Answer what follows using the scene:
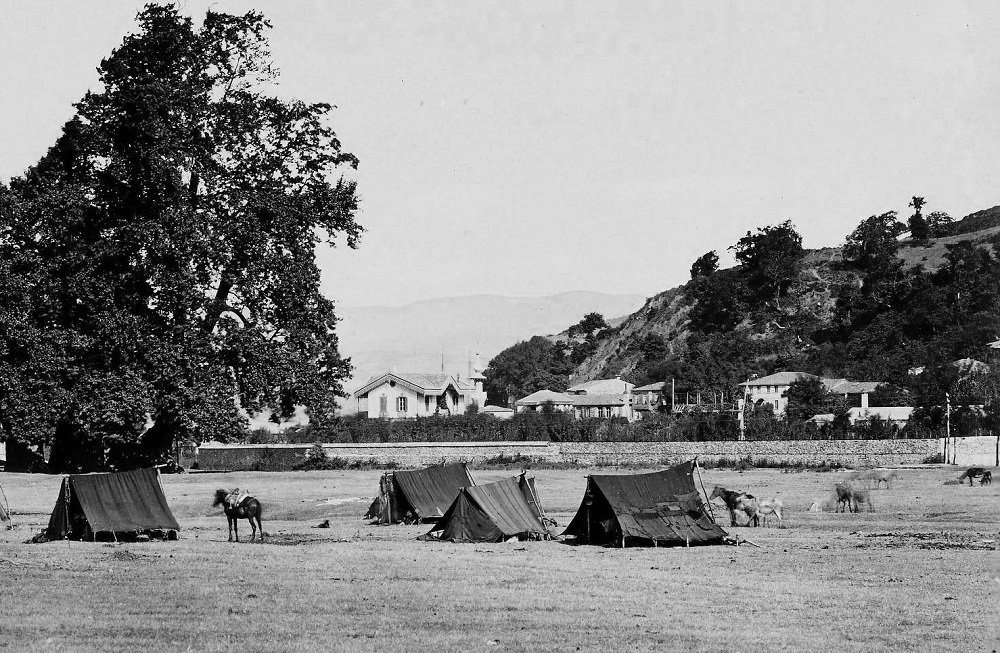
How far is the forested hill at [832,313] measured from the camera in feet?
465

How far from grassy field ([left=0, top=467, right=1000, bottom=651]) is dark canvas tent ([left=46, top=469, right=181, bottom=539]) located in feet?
3.22

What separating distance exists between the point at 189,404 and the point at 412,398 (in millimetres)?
81767

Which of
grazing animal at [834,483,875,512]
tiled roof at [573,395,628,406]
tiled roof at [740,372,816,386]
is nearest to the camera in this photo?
grazing animal at [834,483,875,512]

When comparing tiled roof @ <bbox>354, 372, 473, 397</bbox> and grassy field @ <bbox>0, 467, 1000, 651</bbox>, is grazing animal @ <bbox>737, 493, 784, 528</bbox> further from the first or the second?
tiled roof @ <bbox>354, 372, 473, 397</bbox>

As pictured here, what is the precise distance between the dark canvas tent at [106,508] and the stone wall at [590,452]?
40.1 meters

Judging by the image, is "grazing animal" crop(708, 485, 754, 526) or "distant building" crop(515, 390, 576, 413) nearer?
"grazing animal" crop(708, 485, 754, 526)

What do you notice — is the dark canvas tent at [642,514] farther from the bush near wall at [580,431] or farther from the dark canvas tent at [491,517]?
the bush near wall at [580,431]

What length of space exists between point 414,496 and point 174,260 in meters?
13.4

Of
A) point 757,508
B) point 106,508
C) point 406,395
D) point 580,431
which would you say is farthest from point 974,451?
point 406,395

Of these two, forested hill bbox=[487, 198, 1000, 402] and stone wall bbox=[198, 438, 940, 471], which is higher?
forested hill bbox=[487, 198, 1000, 402]

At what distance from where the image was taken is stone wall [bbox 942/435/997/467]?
69875 mm

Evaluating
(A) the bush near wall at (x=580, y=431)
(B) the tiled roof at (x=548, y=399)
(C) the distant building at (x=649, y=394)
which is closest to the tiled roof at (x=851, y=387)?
(C) the distant building at (x=649, y=394)

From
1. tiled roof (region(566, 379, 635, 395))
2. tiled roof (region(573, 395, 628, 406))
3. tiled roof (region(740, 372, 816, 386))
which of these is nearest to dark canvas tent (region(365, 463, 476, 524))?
tiled roof (region(740, 372, 816, 386))

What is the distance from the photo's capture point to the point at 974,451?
71438 mm
